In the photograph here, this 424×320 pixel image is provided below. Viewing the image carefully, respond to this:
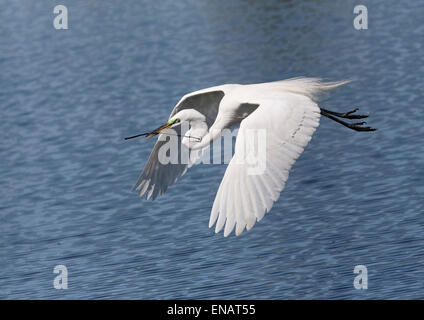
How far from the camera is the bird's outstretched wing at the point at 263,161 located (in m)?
→ 5.49

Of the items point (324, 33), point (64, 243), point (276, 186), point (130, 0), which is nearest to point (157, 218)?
point (64, 243)

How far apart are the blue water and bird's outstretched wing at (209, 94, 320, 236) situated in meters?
1.81

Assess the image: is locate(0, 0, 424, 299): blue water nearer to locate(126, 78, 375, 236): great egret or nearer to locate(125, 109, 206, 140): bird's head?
locate(126, 78, 375, 236): great egret

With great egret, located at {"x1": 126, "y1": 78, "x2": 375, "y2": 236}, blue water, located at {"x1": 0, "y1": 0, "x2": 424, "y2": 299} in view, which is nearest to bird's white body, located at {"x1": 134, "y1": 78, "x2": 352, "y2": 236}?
great egret, located at {"x1": 126, "y1": 78, "x2": 375, "y2": 236}

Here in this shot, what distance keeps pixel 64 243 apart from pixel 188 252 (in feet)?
4.74

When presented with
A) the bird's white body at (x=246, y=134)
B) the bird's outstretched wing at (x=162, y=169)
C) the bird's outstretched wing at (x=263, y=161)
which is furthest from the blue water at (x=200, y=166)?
the bird's outstretched wing at (x=263, y=161)

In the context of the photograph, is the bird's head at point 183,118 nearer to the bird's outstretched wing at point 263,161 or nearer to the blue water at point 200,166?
the bird's outstretched wing at point 263,161

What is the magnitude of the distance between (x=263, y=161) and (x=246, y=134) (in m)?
0.27

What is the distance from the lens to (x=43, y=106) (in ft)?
48.9

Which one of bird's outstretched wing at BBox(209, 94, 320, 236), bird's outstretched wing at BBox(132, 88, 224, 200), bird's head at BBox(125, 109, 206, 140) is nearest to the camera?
bird's outstretched wing at BBox(209, 94, 320, 236)

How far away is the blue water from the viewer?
8.16 m

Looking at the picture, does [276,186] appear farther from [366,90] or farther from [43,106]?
[43,106]

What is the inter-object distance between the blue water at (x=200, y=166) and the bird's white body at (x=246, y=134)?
1334 mm

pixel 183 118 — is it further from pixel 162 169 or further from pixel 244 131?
pixel 244 131
